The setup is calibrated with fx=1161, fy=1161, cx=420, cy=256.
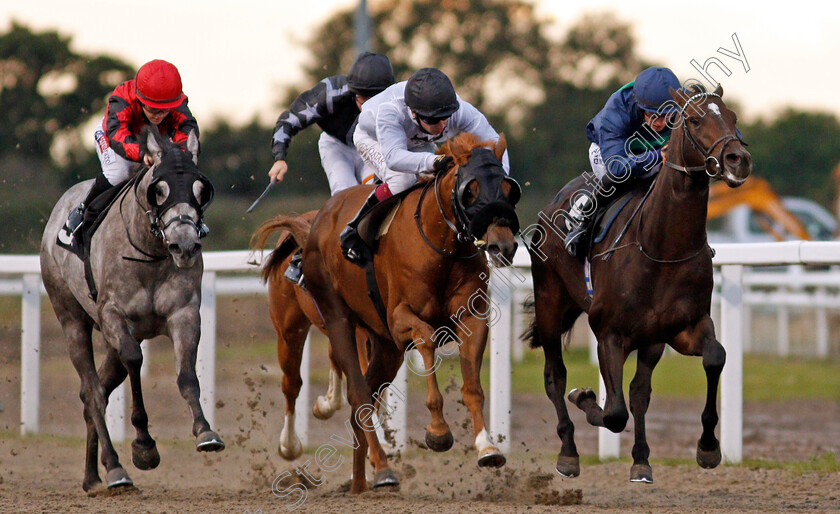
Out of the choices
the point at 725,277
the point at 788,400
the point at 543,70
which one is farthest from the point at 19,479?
the point at 543,70

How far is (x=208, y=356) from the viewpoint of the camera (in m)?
8.25

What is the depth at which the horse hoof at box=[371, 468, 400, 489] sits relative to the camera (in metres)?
5.66

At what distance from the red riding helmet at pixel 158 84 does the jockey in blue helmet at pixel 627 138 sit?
2191 mm

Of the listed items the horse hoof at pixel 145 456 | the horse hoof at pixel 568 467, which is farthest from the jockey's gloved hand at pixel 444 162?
the horse hoof at pixel 145 456

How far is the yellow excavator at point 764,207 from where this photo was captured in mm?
27250

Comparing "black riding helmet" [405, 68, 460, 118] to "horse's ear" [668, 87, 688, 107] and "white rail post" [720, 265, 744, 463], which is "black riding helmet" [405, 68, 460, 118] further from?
"white rail post" [720, 265, 744, 463]

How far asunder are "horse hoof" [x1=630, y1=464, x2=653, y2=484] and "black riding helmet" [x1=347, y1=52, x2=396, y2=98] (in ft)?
8.73

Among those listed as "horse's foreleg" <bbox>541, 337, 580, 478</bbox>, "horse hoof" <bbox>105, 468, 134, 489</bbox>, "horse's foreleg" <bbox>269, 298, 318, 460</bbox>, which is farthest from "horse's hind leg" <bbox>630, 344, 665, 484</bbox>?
"horse hoof" <bbox>105, 468, 134, 489</bbox>

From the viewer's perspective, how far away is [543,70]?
140ft

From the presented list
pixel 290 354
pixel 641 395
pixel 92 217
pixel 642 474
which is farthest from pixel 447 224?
pixel 290 354

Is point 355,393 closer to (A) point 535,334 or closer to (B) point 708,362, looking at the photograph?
(A) point 535,334

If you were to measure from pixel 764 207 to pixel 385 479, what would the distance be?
23.7m

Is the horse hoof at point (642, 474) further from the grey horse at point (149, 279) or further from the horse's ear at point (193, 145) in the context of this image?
the horse's ear at point (193, 145)

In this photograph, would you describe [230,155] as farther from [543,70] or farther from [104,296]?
[104,296]
